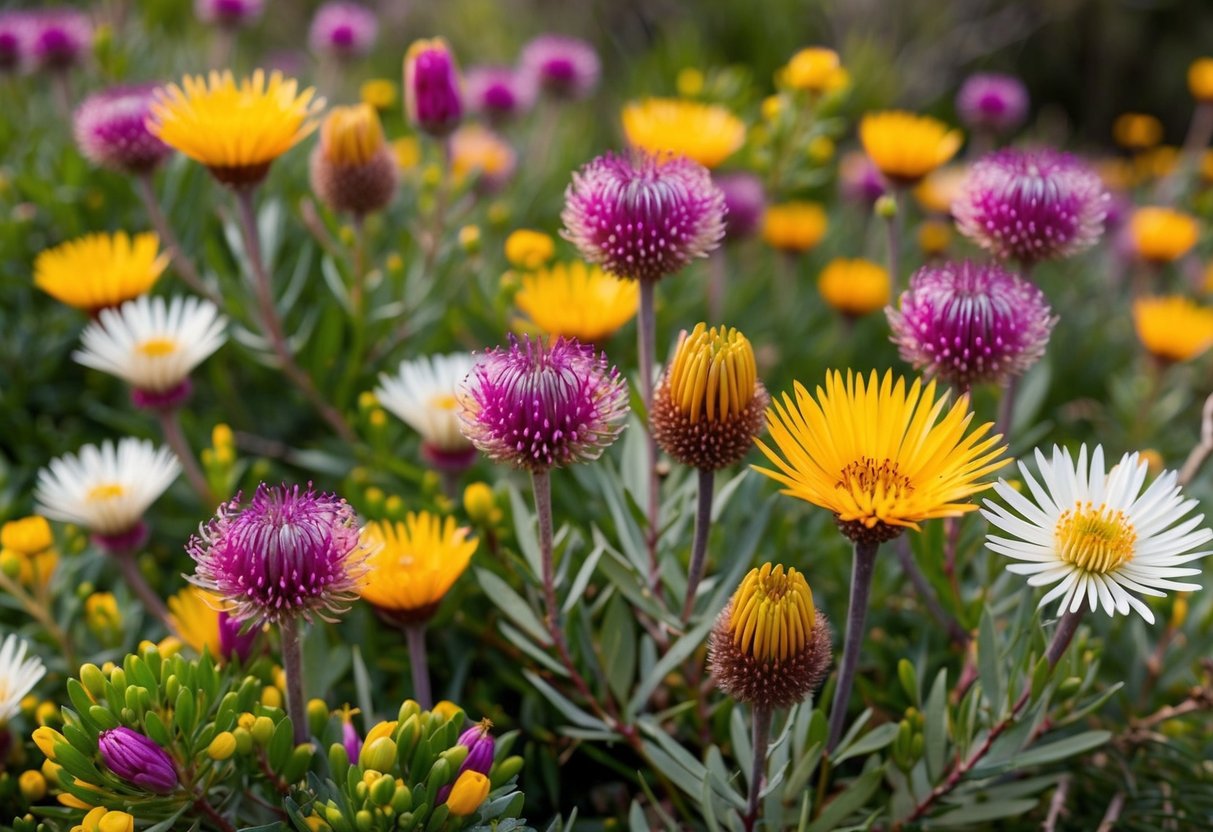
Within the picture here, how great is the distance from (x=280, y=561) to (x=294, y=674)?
0.43 ft

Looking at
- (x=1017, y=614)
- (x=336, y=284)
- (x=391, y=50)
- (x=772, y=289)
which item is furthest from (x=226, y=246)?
(x=391, y=50)

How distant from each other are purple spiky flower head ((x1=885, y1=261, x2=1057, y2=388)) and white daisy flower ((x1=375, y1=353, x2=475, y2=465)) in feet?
1.92

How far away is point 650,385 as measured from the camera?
1.27m

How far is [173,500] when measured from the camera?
1822mm

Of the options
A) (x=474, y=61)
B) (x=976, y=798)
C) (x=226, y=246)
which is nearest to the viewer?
(x=976, y=798)

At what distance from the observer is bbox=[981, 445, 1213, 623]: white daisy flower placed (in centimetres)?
103

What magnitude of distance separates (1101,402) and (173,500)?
1936mm

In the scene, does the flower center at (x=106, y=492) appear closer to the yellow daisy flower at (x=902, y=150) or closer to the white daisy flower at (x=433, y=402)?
the white daisy flower at (x=433, y=402)

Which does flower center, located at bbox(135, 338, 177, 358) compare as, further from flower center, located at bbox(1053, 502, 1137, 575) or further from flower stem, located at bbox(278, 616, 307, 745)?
flower center, located at bbox(1053, 502, 1137, 575)

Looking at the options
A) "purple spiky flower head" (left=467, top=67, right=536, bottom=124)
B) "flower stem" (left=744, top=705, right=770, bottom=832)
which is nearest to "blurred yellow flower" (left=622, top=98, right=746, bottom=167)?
"purple spiky flower head" (left=467, top=67, right=536, bottom=124)

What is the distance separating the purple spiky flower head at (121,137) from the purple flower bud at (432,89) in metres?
0.40

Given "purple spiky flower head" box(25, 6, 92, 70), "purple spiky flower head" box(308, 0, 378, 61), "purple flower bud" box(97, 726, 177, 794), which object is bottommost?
"purple flower bud" box(97, 726, 177, 794)

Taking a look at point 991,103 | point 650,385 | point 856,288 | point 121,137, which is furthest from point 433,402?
point 991,103

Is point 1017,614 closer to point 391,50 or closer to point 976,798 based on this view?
point 976,798
